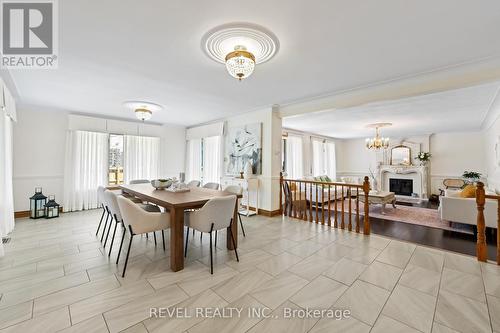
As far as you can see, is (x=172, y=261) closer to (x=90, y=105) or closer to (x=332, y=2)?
(x=332, y=2)

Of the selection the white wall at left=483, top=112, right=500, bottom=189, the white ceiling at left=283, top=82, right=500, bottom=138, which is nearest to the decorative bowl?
the white ceiling at left=283, top=82, right=500, bottom=138

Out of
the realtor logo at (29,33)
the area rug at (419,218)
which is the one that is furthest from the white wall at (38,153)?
the area rug at (419,218)

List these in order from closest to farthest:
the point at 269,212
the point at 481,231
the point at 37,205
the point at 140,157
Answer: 1. the point at 481,231
2. the point at 37,205
3. the point at 269,212
4. the point at 140,157

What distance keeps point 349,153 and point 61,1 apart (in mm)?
10448

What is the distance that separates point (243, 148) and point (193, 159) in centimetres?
254

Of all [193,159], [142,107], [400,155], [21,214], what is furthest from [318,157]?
[21,214]

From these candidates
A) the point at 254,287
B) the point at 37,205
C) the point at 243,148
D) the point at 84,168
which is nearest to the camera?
the point at 254,287

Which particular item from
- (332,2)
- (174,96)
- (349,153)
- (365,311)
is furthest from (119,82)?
(349,153)

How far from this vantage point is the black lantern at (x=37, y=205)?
4.38 metres

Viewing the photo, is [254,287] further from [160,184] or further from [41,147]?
[41,147]

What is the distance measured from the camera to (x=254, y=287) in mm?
2016

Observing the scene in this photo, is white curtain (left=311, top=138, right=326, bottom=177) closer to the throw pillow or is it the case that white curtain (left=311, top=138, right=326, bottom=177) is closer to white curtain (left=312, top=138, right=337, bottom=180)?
white curtain (left=312, top=138, right=337, bottom=180)

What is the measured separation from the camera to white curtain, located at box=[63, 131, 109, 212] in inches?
195

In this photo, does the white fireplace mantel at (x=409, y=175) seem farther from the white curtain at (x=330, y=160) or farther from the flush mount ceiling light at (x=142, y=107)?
the flush mount ceiling light at (x=142, y=107)
